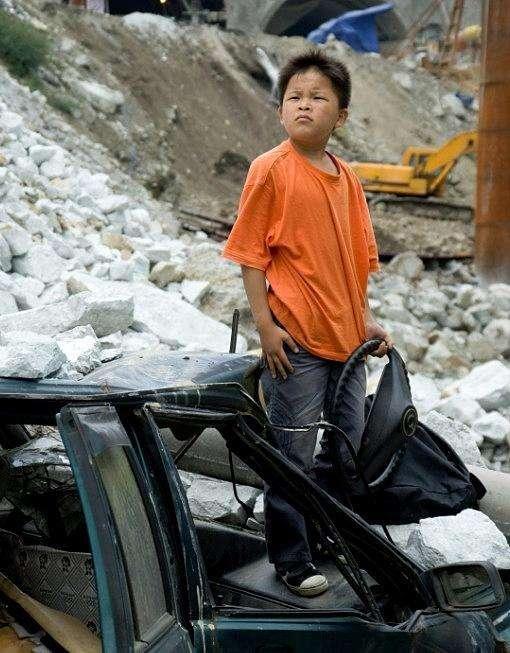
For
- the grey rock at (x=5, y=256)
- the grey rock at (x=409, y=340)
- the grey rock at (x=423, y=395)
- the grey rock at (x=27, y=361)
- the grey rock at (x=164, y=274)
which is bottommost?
the grey rock at (x=409, y=340)

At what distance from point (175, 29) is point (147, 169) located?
288 inches

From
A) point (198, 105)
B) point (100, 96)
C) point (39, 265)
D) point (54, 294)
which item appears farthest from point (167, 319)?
point (198, 105)

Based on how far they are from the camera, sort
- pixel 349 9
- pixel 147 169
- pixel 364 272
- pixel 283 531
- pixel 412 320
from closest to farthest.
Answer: pixel 283 531 → pixel 364 272 → pixel 412 320 → pixel 147 169 → pixel 349 9

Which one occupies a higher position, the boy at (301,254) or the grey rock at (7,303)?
the boy at (301,254)

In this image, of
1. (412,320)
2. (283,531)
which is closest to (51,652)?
(283,531)

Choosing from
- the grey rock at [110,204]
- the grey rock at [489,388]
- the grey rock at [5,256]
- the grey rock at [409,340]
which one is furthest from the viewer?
the grey rock at [110,204]

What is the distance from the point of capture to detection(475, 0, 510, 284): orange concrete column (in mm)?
13367

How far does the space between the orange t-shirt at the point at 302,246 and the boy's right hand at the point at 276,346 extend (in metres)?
0.05

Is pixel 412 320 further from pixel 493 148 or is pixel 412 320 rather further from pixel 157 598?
pixel 157 598

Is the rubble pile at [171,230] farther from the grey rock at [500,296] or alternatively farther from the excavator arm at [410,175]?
the excavator arm at [410,175]

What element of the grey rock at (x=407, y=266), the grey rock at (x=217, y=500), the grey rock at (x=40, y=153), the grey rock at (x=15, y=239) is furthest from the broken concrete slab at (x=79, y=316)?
the grey rock at (x=407, y=266)

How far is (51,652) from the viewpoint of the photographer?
2143mm

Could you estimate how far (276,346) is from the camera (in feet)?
9.42

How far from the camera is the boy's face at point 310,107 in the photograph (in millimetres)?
2887
